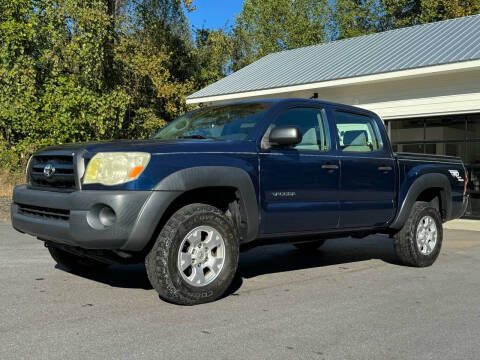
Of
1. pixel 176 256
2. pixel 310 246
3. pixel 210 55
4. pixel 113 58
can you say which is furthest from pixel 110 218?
pixel 210 55

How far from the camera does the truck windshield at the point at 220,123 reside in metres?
5.80

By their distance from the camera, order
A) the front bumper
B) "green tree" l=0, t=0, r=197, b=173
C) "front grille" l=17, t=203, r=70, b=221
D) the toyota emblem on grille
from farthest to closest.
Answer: "green tree" l=0, t=0, r=197, b=173 → the toyota emblem on grille → "front grille" l=17, t=203, r=70, b=221 → the front bumper

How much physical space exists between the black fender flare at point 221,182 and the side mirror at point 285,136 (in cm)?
46

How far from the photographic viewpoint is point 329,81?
14586mm

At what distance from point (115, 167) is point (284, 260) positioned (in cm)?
366

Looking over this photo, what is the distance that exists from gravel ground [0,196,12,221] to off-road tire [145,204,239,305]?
327 inches

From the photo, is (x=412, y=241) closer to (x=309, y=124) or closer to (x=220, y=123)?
(x=309, y=124)

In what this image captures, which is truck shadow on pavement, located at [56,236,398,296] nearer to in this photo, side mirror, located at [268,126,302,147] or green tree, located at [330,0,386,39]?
side mirror, located at [268,126,302,147]

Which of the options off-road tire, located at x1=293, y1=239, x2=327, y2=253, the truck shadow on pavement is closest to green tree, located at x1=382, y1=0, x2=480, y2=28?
the truck shadow on pavement

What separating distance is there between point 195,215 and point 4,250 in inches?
170

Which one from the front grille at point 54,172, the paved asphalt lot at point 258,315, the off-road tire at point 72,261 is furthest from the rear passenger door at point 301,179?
the off-road tire at point 72,261

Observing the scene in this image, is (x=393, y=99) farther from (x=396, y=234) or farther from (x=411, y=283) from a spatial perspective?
(x=411, y=283)

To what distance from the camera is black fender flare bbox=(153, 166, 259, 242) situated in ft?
16.0

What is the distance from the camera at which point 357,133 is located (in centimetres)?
684
